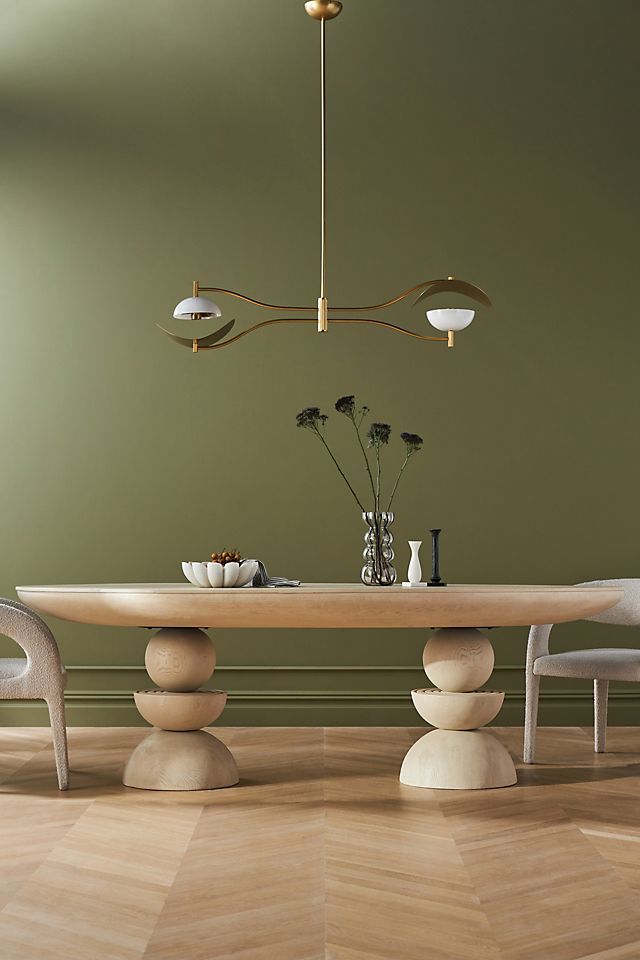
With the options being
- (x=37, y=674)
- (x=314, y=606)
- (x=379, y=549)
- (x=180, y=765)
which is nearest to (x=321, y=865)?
(x=314, y=606)

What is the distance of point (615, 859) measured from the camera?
2.59 metres

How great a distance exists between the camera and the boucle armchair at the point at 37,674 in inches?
132

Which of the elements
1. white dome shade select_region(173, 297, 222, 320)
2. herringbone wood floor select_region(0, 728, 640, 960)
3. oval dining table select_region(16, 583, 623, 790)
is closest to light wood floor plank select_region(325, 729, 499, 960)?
herringbone wood floor select_region(0, 728, 640, 960)

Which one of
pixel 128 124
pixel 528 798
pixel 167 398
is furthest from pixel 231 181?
pixel 528 798

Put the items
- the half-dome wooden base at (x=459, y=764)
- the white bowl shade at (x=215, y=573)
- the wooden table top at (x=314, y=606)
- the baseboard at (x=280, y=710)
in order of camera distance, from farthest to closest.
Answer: the baseboard at (x=280, y=710) < the half-dome wooden base at (x=459, y=764) < the white bowl shade at (x=215, y=573) < the wooden table top at (x=314, y=606)

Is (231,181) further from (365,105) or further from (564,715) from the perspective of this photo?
(564,715)

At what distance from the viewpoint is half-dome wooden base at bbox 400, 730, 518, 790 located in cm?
344

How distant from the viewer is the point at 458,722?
354 centimetres

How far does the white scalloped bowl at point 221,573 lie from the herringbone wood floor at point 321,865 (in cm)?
62

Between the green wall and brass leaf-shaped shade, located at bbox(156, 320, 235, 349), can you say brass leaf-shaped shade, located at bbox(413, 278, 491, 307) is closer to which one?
brass leaf-shaped shade, located at bbox(156, 320, 235, 349)

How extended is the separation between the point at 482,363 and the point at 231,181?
132 cm

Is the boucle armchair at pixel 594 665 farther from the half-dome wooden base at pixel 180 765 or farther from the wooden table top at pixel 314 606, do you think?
the half-dome wooden base at pixel 180 765

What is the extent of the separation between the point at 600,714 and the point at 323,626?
1.40 metres

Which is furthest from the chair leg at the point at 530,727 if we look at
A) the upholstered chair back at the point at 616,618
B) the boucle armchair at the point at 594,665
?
the upholstered chair back at the point at 616,618
